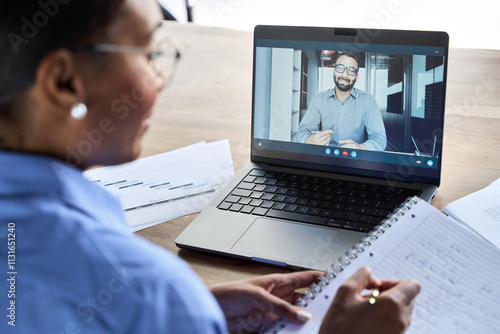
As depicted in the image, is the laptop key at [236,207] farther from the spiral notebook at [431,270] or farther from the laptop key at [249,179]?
the spiral notebook at [431,270]

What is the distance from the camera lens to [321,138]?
101 cm

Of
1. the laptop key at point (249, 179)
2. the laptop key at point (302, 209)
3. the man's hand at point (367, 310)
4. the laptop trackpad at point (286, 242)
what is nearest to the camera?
the man's hand at point (367, 310)

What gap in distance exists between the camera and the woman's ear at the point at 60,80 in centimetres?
47

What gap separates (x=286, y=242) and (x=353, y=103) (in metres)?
0.28

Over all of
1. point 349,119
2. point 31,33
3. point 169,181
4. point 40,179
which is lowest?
point 169,181

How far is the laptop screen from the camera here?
3.10 feet

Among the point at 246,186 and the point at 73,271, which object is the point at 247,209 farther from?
the point at 73,271

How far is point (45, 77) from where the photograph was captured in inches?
18.8

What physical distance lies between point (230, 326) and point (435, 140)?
0.47 m

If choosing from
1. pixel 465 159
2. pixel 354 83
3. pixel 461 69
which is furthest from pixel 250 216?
pixel 461 69

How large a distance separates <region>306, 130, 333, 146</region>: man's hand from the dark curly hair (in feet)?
1.94

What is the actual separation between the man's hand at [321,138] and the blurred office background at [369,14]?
5.05 feet

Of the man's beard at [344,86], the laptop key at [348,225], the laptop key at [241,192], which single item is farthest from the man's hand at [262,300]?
the man's beard at [344,86]

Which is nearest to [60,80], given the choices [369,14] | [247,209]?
[247,209]
